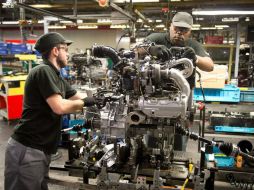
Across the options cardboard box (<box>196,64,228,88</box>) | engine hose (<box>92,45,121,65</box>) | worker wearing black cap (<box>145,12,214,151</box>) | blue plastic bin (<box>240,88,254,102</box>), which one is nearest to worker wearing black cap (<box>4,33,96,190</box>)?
engine hose (<box>92,45,121,65</box>)

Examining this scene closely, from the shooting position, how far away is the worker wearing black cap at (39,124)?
1707mm

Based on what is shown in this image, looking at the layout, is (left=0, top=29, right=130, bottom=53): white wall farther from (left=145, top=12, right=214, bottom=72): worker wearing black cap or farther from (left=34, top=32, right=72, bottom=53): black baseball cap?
(left=34, top=32, right=72, bottom=53): black baseball cap

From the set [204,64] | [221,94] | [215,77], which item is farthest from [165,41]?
[221,94]

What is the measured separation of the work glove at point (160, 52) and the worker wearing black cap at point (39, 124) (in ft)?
1.66

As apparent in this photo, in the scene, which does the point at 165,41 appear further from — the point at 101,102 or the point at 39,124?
the point at 39,124

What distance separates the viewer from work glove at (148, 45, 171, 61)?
5.59ft

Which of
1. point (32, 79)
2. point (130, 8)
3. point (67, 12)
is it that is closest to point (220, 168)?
point (32, 79)

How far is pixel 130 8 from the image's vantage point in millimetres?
4395

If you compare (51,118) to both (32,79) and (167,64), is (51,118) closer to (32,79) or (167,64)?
(32,79)

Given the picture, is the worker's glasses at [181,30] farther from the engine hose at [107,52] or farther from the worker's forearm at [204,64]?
the engine hose at [107,52]

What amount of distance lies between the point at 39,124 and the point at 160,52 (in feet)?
3.06

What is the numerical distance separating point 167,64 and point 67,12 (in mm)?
7712

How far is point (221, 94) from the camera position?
16.3 ft

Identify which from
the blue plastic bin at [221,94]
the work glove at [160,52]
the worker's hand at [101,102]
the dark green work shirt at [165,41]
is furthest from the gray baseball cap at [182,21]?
the blue plastic bin at [221,94]
